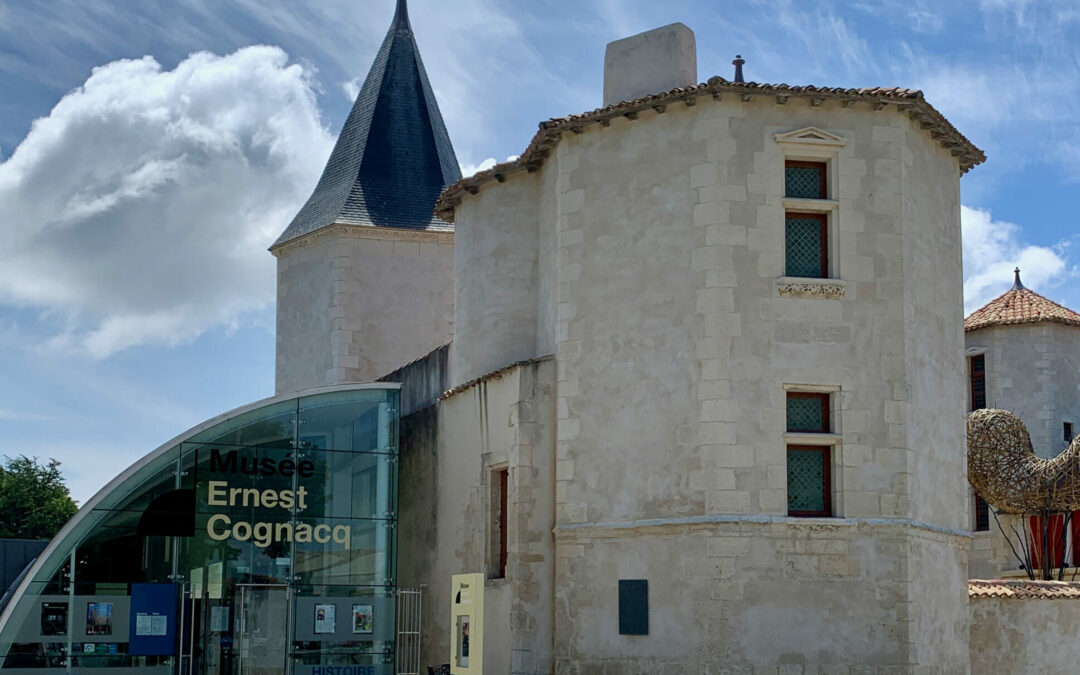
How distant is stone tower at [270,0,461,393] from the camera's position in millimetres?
32344

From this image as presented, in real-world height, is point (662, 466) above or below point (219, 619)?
above

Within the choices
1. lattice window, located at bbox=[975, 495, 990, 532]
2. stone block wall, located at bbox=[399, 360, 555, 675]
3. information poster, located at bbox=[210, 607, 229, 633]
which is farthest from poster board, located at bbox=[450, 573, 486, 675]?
lattice window, located at bbox=[975, 495, 990, 532]

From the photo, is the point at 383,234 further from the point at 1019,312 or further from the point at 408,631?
the point at 1019,312

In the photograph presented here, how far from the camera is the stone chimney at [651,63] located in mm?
22703

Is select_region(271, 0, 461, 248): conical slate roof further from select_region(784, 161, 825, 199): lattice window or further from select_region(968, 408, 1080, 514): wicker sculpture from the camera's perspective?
select_region(784, 161, 825, 199): lattice window

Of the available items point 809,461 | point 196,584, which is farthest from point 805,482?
point 196,584

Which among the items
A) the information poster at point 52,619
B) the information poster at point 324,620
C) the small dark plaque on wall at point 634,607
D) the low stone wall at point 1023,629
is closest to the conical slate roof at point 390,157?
the information poster at point 324,620

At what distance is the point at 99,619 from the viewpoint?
68.4ft

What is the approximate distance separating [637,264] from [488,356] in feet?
13.2

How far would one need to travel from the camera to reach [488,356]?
2419cm

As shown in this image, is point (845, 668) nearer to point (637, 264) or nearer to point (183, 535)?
point (637, 264)

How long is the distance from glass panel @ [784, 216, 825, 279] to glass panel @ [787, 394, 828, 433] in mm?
1731

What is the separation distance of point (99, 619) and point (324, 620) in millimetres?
3209

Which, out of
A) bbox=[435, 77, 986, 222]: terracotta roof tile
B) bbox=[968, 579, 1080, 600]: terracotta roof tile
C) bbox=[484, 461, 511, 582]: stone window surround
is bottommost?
bbox=[968, 579, 1080, 600]: terracotta roof tile
